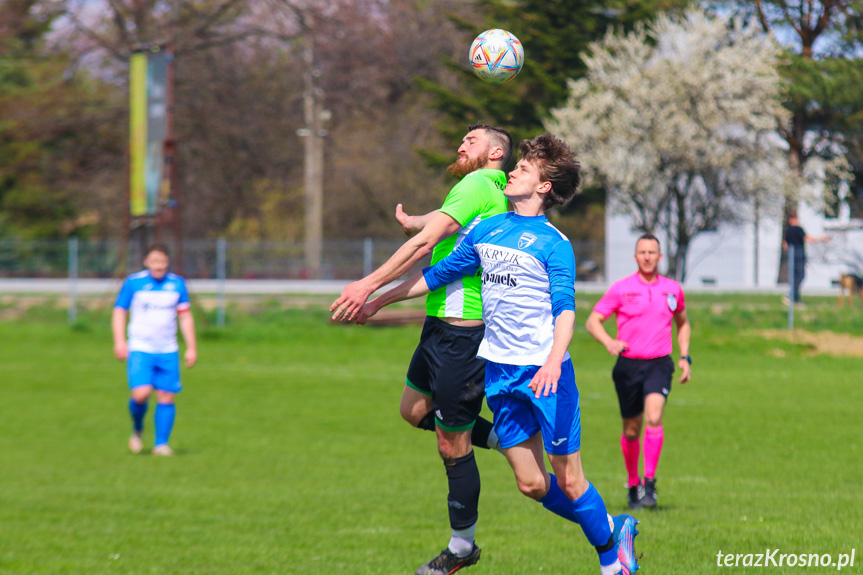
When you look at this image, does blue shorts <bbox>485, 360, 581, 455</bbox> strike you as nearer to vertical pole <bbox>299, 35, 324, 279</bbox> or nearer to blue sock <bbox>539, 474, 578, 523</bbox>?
blue sock <bbox>539, 474, 578, 523</bbox>

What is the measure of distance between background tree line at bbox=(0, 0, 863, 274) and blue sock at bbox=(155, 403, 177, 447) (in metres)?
23.0

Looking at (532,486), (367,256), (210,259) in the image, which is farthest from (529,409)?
(210,259)

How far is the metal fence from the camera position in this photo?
27.7 metres

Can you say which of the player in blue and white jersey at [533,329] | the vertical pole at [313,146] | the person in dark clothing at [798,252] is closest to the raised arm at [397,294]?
the player in blue and white jersey at [533,329]

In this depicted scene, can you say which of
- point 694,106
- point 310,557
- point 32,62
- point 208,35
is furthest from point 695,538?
point 32,62

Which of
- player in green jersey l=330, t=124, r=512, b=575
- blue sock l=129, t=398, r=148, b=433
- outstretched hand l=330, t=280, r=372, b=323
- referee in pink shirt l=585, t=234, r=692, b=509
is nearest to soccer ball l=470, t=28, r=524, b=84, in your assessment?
player in green jersey l=330, t=124, r=512, b=575

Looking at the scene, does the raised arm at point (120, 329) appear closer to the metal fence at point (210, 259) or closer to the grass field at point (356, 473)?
the grass field at point (356, 473)

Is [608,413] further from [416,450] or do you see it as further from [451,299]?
[451,299]

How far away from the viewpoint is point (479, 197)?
202 inches

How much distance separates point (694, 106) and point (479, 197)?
92.9 ft

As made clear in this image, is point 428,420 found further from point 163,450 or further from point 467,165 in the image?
point 163,450

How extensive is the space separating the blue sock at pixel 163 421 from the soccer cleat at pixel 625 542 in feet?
22.8

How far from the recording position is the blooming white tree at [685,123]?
1229 inches

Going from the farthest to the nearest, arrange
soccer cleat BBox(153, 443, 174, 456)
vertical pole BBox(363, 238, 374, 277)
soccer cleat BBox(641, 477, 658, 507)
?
vertical pole BBox(363, 238, 374, 277) < soccer cleat BBox(153, 443, 174, 456) < soccer cleat BBox(641, 477, 658, 507)
